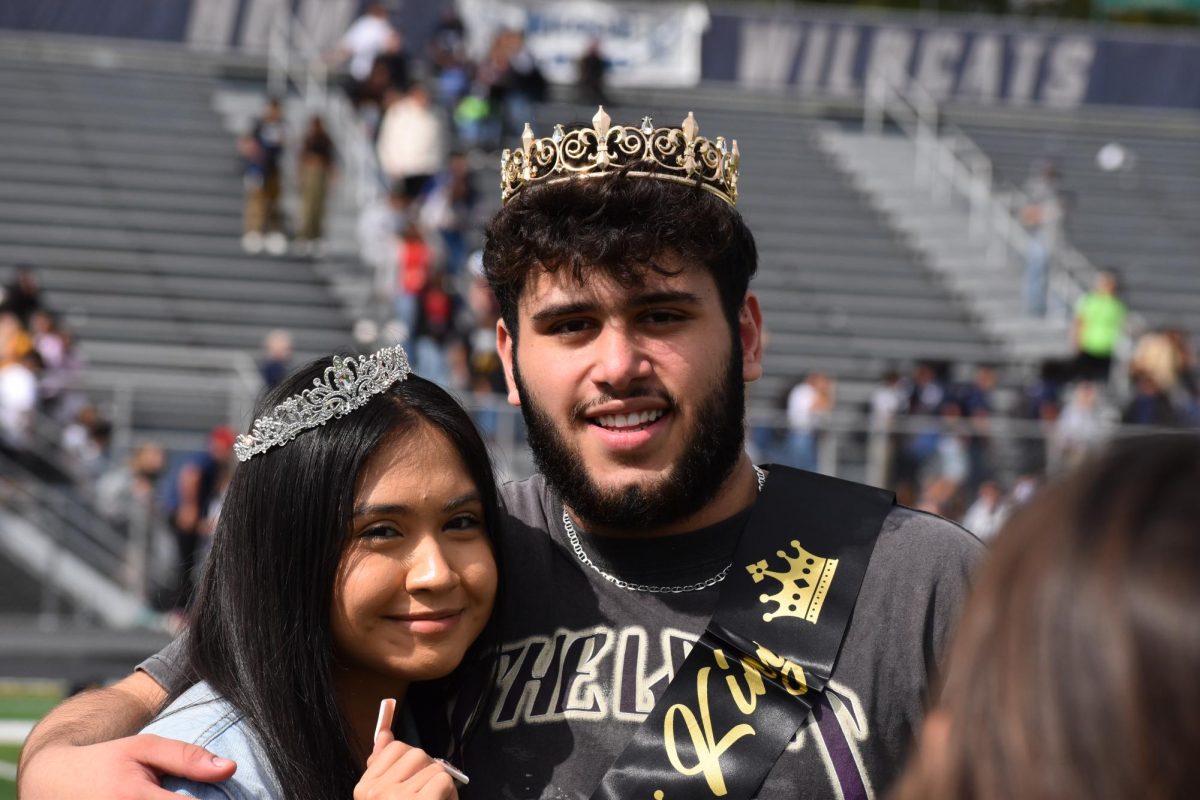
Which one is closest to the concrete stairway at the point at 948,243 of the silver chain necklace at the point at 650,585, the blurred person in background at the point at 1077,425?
the blurred person in background at the point at 1077,425

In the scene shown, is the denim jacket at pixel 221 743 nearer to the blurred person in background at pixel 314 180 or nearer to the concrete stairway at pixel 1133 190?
the blurred person in background at pixel 314 180

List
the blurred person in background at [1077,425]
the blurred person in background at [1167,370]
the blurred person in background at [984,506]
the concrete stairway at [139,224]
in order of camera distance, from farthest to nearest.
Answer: the concrete stairway at [139,224]
the blurred person in background at [1167,370]
the blurred person in background at [1077,425]
the blurred person in background at [984,506]

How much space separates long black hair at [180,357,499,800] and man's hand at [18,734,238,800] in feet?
0.54

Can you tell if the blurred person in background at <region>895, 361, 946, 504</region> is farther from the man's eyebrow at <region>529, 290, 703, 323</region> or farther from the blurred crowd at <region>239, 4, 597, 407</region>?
the man's eyebrow at <region>529, 290, 703, 323</region>

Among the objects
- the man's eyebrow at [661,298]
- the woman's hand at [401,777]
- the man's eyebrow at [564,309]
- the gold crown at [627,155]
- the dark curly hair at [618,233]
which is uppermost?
the gold crown at [627,155]

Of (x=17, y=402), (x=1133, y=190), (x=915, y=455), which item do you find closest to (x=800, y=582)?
(x=17, y=402)

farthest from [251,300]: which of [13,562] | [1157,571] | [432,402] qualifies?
[1157,571]

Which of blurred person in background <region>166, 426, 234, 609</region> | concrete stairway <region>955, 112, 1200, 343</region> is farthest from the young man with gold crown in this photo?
concrete stairway <region>955, 112, 1200, 343</region>

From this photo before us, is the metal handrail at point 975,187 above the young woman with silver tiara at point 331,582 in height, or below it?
above

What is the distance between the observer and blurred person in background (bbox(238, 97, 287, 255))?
648 inches

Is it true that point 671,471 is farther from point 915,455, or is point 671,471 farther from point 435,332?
point 435,332

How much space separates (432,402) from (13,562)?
7856 mm

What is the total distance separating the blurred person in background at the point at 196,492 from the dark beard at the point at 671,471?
762cm

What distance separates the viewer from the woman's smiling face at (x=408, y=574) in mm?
2834
